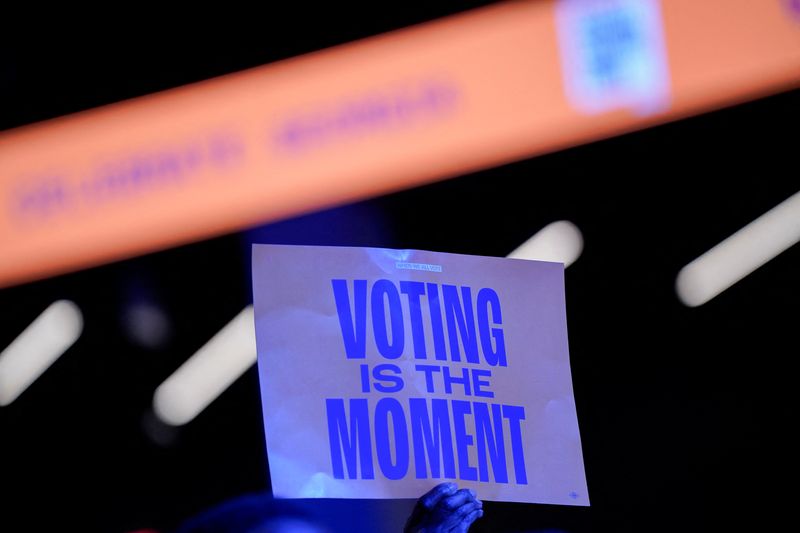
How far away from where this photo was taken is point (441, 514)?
3.45ft

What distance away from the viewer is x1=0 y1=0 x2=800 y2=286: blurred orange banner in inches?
89.2

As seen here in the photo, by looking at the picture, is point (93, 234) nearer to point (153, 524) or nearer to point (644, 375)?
point (153, 524)

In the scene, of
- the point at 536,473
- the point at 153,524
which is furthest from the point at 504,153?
the point at 536,473

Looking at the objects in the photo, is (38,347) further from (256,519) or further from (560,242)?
(256,519)

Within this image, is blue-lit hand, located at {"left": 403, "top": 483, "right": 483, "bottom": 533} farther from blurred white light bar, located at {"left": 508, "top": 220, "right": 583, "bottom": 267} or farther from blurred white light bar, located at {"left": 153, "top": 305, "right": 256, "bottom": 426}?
blurred white light bar, located at {"left": 508, "top": 220, "right": 583, "bottom": 267}

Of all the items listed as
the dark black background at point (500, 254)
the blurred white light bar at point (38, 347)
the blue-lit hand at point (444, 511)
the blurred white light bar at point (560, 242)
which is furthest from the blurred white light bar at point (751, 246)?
the blue-lit hand at point (444, 511)

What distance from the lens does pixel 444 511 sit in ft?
3.46

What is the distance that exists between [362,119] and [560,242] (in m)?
0.65

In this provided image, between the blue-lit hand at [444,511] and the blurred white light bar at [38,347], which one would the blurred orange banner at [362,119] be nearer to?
the blurred white light bar at [38,347]

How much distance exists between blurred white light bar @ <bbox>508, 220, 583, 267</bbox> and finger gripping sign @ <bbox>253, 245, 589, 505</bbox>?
1425 millimetres

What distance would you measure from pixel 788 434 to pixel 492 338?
1690 millimetres

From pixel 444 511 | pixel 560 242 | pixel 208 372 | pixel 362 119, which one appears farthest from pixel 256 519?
pixel 560 242

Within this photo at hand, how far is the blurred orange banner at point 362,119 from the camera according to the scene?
7.43 ft

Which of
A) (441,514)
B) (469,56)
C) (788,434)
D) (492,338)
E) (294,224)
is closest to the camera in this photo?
(441,514)
